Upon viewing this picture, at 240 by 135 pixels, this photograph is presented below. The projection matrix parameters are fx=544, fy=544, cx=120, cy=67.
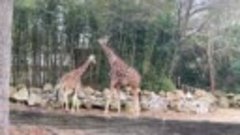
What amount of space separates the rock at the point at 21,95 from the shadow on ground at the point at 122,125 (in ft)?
3.88

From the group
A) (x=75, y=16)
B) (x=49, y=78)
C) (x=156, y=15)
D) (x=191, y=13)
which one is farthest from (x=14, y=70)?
(x=191, y=13)

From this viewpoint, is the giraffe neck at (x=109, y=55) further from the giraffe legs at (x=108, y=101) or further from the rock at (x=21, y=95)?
the rock at (x=21, y=95)

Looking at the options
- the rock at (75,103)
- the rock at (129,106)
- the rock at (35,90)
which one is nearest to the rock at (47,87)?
the rock at (35,90)

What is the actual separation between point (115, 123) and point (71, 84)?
2.20 m

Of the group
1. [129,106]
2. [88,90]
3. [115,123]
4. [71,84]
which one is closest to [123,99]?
[129,106]

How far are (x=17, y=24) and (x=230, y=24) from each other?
15.6 feet

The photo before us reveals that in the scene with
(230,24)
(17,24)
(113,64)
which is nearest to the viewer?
(113,64)

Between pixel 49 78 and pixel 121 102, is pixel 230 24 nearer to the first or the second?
pixel 121 102

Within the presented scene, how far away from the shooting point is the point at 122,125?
8.48 m

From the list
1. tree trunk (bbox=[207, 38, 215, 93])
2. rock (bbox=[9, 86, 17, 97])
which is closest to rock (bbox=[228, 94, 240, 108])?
tree trunk (bbox=[207, 38, 215, 93])

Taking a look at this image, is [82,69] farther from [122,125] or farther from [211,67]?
[211,67]

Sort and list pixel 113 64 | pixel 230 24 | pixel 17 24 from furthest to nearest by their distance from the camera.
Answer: pixel 230 24
pixel 17 24
pixel 113 64

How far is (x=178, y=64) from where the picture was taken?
40.9 ft

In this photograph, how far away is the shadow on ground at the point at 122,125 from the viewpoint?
25.8 ft
